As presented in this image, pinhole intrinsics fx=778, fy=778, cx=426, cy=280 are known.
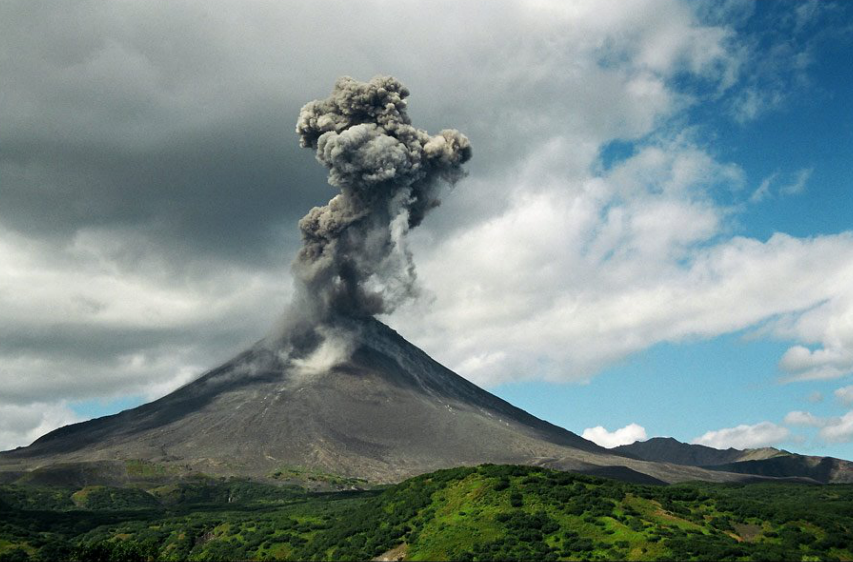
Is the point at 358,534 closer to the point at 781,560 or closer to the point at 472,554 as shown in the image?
the point at 472,554

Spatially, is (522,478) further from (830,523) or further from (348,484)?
(348,484)

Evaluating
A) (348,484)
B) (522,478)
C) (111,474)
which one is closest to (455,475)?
(522,478)

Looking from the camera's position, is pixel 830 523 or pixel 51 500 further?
pixel 51 500

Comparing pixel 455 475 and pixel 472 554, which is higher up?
pixel 455 475

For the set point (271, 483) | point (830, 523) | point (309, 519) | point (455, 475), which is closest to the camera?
point (830, 523)

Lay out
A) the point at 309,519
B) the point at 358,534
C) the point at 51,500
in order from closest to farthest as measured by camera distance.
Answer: the point at 358,534
the point at 309,519
the point at 51,500

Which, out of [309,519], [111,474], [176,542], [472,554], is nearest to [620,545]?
[472,554]

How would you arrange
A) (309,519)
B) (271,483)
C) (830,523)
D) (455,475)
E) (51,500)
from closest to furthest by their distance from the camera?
1. (830,523)
2. (455,475)
3. (309,519)
4. (51,500)
5. (271,483)

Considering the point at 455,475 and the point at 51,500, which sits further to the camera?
the point at 51,500

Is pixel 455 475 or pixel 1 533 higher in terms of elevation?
pixel 455 475
